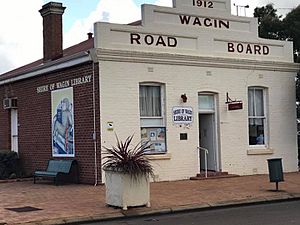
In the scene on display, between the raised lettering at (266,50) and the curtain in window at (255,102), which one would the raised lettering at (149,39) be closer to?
the curtain in window at (255,102)

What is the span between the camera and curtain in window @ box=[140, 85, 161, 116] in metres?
19.3

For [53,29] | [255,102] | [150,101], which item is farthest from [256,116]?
[53,29]

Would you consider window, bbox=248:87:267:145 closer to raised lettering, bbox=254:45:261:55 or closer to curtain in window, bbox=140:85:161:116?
raised lettering, bbox=254:45:261:55

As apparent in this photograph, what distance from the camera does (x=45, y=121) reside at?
69.2 feet

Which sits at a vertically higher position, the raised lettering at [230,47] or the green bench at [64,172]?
the raised lettering at [230,47]

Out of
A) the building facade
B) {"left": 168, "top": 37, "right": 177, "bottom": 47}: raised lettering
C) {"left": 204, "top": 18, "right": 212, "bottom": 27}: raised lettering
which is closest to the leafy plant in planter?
the building facade

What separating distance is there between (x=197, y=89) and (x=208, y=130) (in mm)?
1799

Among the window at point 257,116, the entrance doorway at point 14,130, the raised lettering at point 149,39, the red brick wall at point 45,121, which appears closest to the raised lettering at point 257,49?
the window at point 257,116

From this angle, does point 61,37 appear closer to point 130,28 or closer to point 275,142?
point 130,28

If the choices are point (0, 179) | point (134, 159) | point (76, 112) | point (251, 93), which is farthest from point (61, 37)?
point (134, 159)

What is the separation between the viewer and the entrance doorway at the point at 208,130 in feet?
67.8

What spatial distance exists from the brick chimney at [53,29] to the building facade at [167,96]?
0.04 metres

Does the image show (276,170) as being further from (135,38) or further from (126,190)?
(135,38)

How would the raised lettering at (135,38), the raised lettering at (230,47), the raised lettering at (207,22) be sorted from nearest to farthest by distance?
1. the raised lettering at (135,38)
2. the raised lettering at (207,22)
3. the raised lettering at (230,47)
